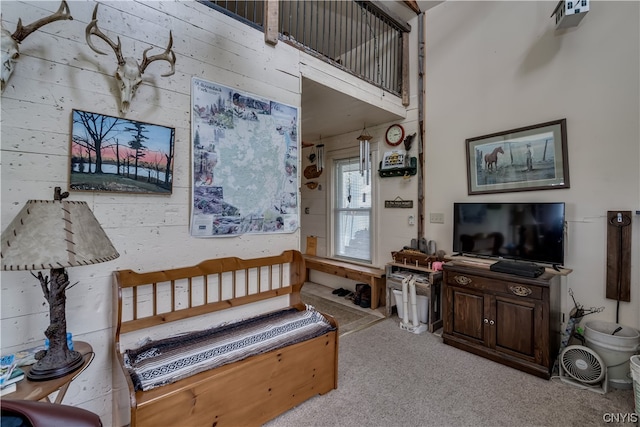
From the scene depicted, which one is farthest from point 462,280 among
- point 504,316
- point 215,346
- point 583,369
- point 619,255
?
point 215,346

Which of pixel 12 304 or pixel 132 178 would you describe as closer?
pixel 12 304

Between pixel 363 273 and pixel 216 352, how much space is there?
7.83ft

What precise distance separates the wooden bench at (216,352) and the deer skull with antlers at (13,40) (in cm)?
106

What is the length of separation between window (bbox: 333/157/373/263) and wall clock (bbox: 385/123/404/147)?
631 millimetres

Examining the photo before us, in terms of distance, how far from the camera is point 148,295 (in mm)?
1741

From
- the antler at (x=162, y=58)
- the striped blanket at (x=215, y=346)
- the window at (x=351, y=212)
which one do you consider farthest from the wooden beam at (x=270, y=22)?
the window at (x=351, y=212)

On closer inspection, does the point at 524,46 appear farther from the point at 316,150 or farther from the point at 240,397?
the point at 240,397

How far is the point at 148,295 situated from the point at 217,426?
845 millimetres

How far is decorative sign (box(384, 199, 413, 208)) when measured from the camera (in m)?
3.62

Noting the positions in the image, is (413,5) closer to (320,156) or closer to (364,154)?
(364,154)

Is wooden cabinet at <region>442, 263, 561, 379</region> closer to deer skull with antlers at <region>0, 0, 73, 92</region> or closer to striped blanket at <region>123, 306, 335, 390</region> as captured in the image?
striped blanket at <region>123, 306, 335, 390</region>

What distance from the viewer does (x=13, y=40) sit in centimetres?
127

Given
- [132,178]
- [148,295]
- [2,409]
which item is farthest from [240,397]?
[132,178]

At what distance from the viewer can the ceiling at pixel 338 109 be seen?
2896 mm
